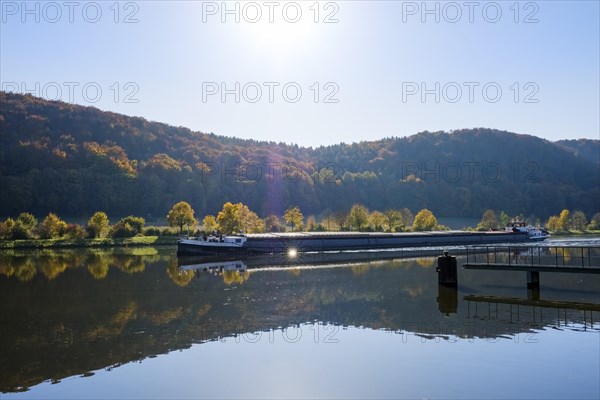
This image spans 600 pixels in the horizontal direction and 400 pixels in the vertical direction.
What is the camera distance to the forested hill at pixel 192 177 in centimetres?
12475

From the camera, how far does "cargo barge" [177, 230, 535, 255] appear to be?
61.1m

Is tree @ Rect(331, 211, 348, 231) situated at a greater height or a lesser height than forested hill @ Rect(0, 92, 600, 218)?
lesser

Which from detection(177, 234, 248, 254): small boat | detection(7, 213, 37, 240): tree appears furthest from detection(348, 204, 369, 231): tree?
detection(7, 213, 37, 240): tree

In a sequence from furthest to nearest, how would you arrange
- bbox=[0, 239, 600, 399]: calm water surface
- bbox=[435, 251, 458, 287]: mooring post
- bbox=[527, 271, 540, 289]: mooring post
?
bbox=[435, 251, 458, 287]: mooring post, bbox=[527, 271, 540, 289]: mooring post, bbox=[0, 239, 600, 399]: calm water surface

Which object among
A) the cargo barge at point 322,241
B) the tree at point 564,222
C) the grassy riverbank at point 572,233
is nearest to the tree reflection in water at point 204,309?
the cargo barge at point 322,241

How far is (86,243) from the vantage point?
260ft

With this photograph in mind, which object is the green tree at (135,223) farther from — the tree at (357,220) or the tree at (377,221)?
the tree at (377,221)

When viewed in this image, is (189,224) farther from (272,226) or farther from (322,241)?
(322,241)

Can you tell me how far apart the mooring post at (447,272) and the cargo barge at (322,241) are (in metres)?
33.0

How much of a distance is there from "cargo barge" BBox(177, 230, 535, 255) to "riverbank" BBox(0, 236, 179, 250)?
19.1 metres

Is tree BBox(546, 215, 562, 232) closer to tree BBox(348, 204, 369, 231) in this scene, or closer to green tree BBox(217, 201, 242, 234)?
tree BBox(348, 204, 369, 231)

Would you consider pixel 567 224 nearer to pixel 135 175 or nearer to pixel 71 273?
pixel 135 175

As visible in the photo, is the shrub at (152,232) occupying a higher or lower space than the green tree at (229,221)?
lower

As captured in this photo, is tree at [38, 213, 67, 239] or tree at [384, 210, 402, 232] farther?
tree at [384, 210, 402, 232]
